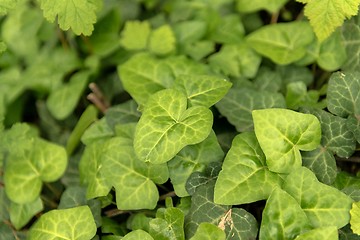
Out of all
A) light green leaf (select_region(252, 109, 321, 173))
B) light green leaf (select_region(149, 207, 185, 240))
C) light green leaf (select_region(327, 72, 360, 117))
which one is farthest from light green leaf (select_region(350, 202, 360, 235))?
light green leaf (select_region(149, 207, 185, 240))

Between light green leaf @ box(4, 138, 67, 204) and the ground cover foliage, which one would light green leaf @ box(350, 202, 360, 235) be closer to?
the ground cover foliage

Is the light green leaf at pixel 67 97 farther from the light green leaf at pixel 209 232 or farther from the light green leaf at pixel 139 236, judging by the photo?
the light green leaf at pixel 209 232

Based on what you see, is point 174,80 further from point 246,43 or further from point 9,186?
point 9,186

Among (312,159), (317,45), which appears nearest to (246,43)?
(317,45)

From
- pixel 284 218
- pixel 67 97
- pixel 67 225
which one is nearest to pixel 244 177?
pixel 284 218

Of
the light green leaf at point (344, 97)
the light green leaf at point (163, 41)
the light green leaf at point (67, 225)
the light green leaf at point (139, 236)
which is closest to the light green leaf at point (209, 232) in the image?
the light green leaf at point (139, 236)

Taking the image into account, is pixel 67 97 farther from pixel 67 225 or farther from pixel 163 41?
pixel 67 225
